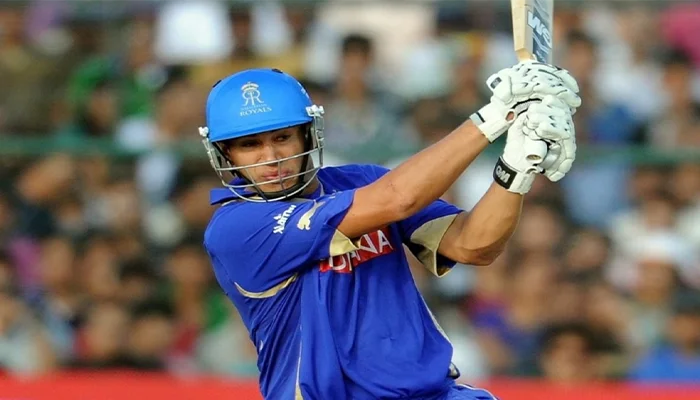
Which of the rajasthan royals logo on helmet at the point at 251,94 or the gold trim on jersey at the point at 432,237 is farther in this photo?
the gold trim on jersey at the point at 432,237

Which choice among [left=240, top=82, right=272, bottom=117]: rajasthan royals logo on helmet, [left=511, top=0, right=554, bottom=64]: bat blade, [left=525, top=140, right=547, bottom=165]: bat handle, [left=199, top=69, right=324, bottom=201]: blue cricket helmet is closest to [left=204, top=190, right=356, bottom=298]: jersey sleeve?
[left=199, top=69, right=324, bottom=201]: blue cricket helmet

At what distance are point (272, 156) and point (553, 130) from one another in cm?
93

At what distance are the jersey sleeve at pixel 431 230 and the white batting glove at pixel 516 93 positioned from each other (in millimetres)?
507

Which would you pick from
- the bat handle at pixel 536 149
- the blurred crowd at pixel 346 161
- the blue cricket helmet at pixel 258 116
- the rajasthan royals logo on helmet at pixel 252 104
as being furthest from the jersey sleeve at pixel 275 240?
the blurred crowd at pixel 346 161

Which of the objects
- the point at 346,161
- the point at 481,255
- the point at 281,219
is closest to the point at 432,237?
the point at 481,255

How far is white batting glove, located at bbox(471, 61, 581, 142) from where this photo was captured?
4.17 m

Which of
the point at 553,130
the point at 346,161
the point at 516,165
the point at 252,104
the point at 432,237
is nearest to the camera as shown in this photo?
the point at 553,130

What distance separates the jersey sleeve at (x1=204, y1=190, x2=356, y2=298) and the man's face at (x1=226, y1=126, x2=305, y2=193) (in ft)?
0.26

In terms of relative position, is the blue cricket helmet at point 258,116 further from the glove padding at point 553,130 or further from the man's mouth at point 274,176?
the glove padding at point 553,130

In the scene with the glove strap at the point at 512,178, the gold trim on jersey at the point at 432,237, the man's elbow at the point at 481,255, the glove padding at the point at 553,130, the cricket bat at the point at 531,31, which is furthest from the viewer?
the gold trim on jersey at the point at 432,237

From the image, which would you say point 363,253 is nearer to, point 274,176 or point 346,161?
point 274,176

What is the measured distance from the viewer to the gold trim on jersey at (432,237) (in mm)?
4625

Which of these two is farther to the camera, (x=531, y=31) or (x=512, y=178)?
(x=531, y=31)

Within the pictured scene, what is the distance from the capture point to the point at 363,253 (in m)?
4.48
